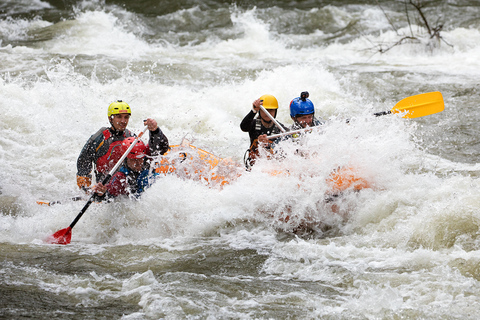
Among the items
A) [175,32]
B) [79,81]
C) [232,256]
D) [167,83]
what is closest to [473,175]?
[232,256]

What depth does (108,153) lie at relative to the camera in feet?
19.6

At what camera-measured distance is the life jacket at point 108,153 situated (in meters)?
5.91

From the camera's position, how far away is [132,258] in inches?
188

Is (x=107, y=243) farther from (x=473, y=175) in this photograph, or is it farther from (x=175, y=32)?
(x=175, y=32)

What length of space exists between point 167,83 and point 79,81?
177 cm

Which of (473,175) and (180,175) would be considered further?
(473,175)

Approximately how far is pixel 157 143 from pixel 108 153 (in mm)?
691

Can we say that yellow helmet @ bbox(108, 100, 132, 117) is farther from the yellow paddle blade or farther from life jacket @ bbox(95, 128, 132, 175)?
the yellow paddle blade

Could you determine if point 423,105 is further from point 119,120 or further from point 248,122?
point 119,120

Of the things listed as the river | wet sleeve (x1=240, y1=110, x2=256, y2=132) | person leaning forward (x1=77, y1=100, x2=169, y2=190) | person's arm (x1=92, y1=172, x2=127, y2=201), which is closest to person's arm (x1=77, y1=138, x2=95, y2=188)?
person leaning forward (x1=77, y1=100, x2=169, y2=190)

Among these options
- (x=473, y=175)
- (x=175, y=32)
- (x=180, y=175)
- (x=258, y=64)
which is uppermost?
(x=175, y=32)

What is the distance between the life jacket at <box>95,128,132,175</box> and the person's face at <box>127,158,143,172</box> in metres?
0.22

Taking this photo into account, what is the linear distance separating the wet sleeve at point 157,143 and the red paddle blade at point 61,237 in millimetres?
1167

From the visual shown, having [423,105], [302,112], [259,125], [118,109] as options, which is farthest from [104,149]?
[423,105]
